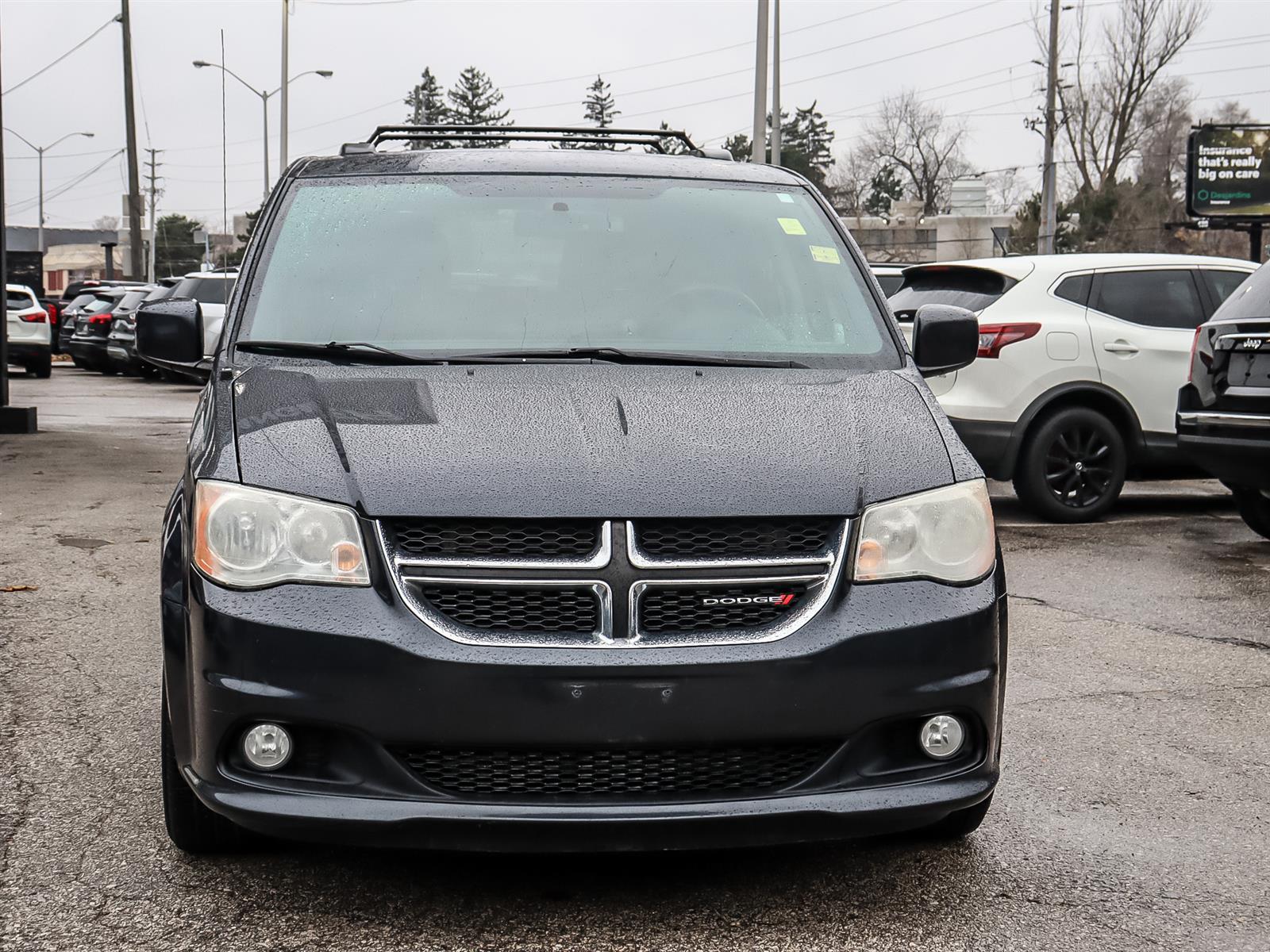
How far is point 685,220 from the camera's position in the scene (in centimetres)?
469

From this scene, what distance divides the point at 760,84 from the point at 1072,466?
14690 mm

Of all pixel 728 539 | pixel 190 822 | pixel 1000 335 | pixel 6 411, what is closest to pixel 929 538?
pixel 728 539

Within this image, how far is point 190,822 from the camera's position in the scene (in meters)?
3.69

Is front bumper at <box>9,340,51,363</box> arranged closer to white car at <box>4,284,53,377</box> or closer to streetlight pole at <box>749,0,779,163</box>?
white car at <box>4,284,53,377</box>

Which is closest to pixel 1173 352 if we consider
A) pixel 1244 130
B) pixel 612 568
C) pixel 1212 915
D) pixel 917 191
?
pixel 1212 915

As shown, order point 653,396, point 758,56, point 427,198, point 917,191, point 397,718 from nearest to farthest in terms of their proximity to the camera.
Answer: point 397,718 → point 653,396 → point 427,198 → point 758,56 → point 917,191

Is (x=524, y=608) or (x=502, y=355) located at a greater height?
(x=502, y=355)

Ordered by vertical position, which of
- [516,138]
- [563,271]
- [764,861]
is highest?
[516,138]

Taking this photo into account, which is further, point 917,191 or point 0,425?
point 917,191

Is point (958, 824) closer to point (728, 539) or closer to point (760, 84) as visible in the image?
point (728, 539)

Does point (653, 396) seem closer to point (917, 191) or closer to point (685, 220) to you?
point (685, 220)

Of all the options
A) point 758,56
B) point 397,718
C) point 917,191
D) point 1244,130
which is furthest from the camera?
point 917,191

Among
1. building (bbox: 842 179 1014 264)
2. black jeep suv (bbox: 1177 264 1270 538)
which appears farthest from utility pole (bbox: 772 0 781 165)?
building (bbox: 842 179 1014 264)

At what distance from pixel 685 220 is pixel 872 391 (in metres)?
1.07
